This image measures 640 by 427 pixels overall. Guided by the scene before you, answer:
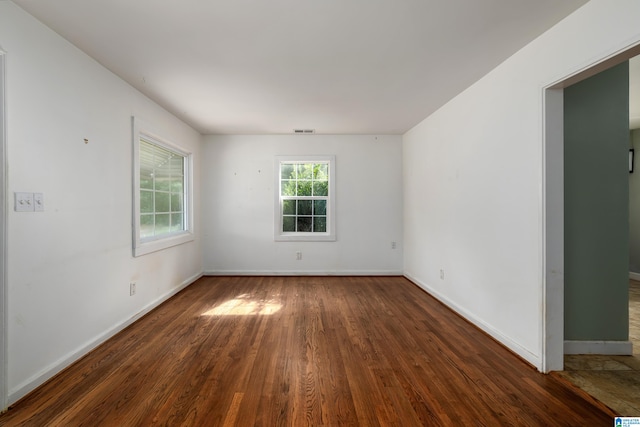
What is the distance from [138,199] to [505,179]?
3.69 m

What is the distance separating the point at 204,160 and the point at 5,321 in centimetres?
370

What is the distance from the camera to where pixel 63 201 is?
219cm

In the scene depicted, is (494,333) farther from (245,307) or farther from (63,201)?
(63,201)

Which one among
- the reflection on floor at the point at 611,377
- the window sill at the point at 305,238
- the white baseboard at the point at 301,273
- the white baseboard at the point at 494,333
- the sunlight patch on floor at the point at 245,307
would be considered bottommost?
the reflection on floor at the point at 611,377

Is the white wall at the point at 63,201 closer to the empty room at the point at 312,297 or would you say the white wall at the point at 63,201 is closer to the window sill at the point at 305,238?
the empty room at the point at 312,297

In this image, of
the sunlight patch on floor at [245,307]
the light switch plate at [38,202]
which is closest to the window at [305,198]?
the sunlight patch on floor at [245,307]

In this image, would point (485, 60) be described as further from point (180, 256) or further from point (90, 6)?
point (180, 256)

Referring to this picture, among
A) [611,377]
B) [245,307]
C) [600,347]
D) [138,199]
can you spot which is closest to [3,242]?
[138,199]

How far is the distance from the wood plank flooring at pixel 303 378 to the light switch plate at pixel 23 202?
47.3 inches

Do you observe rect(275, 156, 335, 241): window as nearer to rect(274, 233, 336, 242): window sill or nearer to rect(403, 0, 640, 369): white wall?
rect(274, 233, 336, 242): window sill

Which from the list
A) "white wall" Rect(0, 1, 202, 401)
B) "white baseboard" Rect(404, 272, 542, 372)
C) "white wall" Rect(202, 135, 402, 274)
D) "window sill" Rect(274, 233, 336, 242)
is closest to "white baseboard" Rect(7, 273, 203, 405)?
"white wall" Rect(0, 1, 202, 401)

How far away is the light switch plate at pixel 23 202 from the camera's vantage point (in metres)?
1.84

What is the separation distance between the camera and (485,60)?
2535 mm

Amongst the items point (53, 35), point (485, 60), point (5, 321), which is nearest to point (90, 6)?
point (53, 35)
